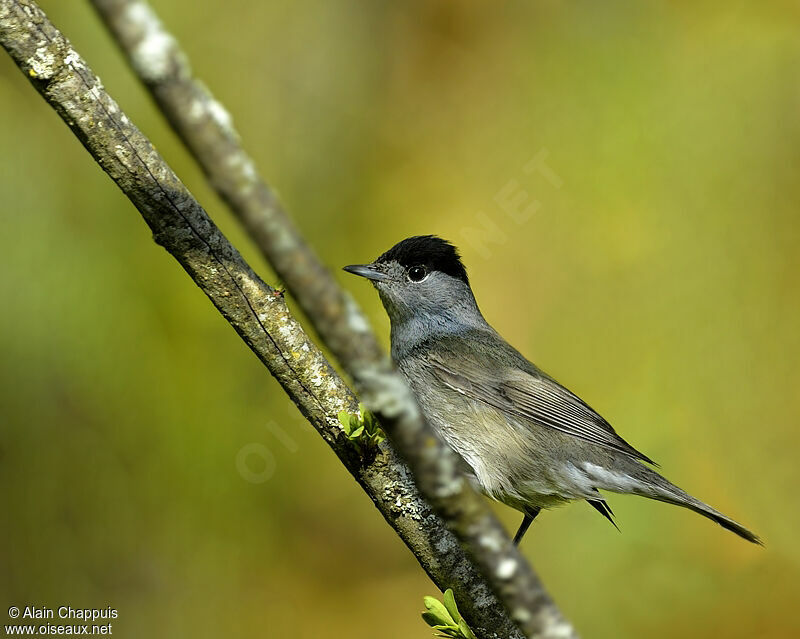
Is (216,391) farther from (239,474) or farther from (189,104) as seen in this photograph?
(189,104)

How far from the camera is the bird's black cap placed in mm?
4555

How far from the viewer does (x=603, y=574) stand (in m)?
4.73

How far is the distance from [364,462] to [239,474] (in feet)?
7.66

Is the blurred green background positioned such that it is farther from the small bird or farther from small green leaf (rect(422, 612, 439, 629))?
small green leaf (rect(422, 612, 439, 629))

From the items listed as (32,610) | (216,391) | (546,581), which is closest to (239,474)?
(216,391)

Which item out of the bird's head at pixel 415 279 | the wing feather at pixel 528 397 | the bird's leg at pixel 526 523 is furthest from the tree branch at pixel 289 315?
the bird's head at pixel 415 279

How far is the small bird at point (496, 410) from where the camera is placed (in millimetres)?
3859

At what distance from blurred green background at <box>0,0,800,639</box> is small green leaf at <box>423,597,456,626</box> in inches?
97.2

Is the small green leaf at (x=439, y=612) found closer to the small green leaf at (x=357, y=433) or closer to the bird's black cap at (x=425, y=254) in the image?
the small green leaf at (x=357, y=433)
